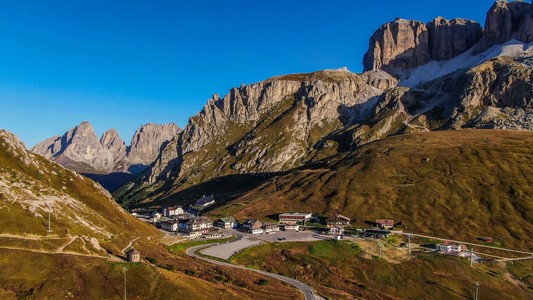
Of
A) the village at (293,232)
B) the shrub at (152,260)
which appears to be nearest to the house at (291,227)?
the village at (293,232)

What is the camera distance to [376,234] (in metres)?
111

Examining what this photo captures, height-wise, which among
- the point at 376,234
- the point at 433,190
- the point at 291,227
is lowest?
the point at 376,234

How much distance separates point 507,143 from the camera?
16862cm

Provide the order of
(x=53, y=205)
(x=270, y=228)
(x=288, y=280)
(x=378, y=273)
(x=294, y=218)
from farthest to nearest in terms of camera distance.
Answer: (x=294, y=218) < (x=270, y=228) < (x=378, y=273) < (x=288, y=280) < (x=53, y=205)

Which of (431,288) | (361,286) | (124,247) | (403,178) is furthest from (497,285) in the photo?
(124,247)

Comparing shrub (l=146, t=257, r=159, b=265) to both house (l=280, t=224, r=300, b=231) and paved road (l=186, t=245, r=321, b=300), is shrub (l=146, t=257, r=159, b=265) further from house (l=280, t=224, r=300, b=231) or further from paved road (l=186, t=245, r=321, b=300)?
house (l=280, t=224, r=300, b=231)

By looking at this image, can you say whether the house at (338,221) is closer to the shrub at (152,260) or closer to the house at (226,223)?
the house at (226,223)

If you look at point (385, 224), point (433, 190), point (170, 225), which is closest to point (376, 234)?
point (385, 224)

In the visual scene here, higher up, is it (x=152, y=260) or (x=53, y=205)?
(x=53, y=205)

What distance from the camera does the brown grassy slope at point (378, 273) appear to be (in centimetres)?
7988

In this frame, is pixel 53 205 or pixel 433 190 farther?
pixel 433 190

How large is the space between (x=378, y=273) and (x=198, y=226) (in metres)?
64.1

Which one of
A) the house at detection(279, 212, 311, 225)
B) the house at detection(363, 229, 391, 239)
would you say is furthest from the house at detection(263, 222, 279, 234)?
the house at detection(363, 229, 391, 239)

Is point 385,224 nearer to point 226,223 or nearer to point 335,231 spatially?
point 335,231
